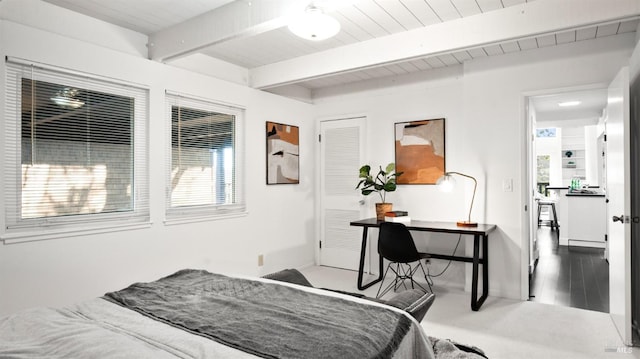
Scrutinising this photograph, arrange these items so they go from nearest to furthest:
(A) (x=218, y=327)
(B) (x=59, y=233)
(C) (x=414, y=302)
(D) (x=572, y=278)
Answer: (A) (x=218, y=327), (C) (x=414, y=302), (B) (x=59, y=233), (D) (x=572, y=278)

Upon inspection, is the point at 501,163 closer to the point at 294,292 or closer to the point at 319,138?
the point at 319,138

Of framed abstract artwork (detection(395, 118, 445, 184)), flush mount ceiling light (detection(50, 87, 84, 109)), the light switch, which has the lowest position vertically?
the light switch

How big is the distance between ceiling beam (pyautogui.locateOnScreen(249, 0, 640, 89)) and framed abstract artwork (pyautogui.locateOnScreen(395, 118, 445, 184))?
3.97 ft

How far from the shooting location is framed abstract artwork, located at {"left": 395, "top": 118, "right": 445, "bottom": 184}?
4414 mm

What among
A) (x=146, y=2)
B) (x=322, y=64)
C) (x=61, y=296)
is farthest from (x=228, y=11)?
(x=61, y=296)

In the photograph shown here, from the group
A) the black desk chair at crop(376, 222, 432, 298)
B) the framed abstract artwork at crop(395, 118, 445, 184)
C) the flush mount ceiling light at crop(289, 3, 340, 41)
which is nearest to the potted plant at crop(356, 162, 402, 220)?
the framed abstract artwork at crop(395, 118, 445, 184)

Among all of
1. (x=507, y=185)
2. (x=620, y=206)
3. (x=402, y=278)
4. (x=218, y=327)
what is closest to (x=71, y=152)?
(x=218, y=327)

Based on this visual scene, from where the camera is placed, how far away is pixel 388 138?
4.79 metres

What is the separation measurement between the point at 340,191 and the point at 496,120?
209 cm

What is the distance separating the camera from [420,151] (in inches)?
179

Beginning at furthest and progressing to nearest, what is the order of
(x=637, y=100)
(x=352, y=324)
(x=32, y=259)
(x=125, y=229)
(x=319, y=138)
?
(x=319, y=138), (x=125, y=229), (x=637, y=100), (x=32, y=259), (x=352, y=324)

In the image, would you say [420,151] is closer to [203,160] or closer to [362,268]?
[362,268]

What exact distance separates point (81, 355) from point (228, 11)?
2438 millimetres

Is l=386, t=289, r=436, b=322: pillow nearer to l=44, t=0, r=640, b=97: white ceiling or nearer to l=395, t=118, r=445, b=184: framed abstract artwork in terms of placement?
l=44, t=0, r=640, b=97: white ceiling
